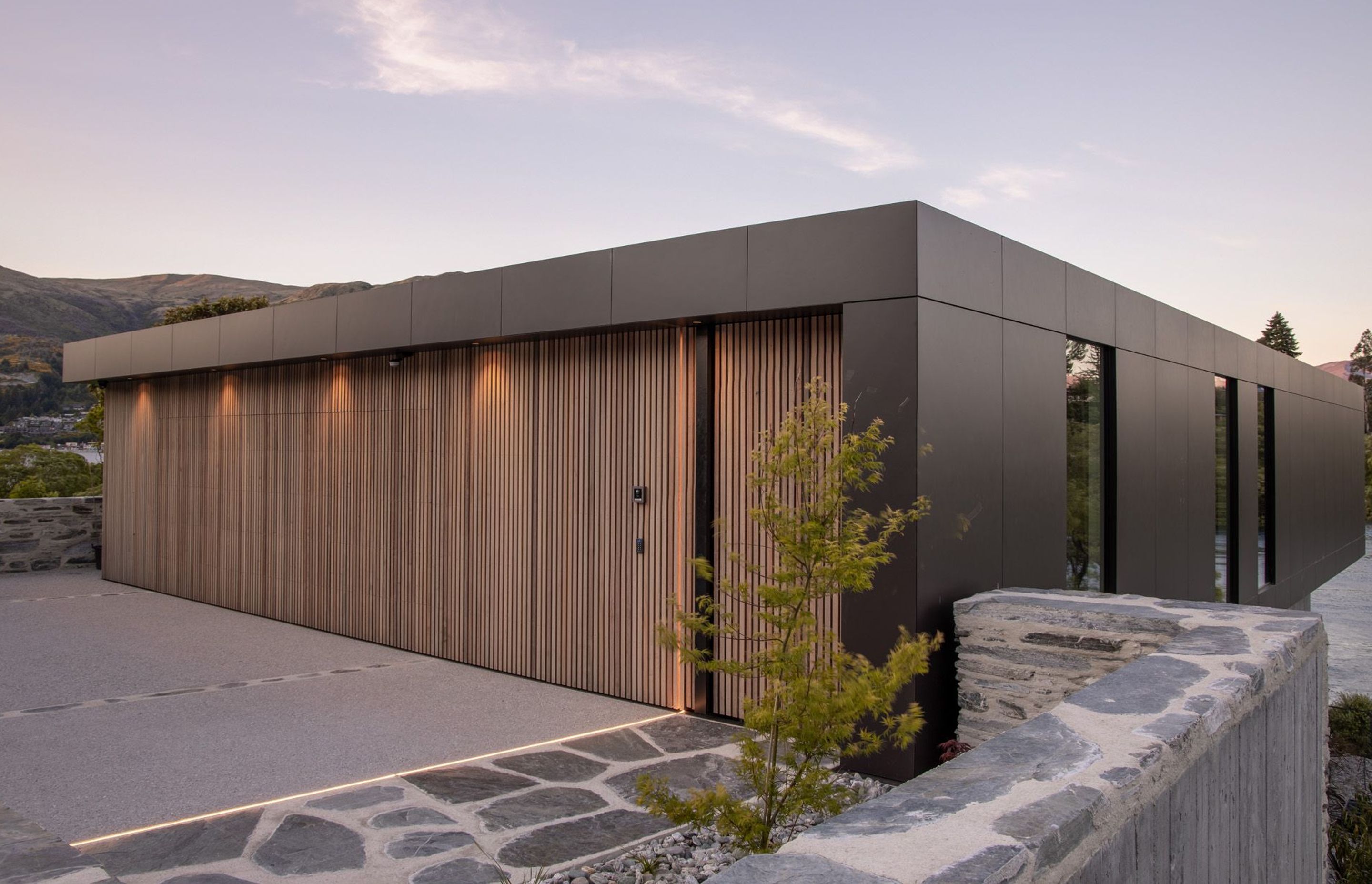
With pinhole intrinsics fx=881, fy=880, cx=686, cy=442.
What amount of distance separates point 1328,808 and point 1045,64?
9.19 metres

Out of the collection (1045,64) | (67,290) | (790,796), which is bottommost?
(790,796)

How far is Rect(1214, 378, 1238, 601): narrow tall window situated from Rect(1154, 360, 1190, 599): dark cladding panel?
1595 mm

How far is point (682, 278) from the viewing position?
648 cm

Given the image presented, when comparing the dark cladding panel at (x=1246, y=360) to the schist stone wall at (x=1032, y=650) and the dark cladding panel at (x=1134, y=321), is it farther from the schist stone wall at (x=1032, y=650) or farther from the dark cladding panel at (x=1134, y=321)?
the schist stone wall at (x=1032, y=650)

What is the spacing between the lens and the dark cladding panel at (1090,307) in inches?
283

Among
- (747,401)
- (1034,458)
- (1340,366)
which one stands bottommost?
(1034,458)

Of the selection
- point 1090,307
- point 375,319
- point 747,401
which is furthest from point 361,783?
point 1090,307

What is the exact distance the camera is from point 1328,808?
7.00 metres

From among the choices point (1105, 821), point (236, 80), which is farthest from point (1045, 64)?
point (236, 80)

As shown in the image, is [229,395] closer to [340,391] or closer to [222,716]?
[340,391]

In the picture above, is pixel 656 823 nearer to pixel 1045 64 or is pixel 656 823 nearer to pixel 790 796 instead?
pixel 790 796

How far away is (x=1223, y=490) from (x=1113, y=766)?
11072 millimetres

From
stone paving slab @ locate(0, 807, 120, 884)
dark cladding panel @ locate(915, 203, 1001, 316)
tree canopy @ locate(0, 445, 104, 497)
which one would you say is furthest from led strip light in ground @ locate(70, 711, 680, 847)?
tree canopy @ locate(0, 445, 104, 497)

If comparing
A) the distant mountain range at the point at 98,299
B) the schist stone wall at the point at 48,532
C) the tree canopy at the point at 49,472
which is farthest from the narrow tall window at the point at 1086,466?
the distant mountain range at the point at 98,299
